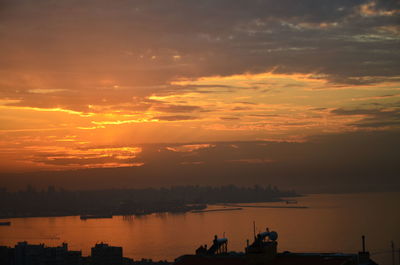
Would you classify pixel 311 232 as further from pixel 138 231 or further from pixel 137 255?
pixel 138 231

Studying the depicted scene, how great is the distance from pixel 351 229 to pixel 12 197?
282ft

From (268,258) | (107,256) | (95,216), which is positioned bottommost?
(107,256)

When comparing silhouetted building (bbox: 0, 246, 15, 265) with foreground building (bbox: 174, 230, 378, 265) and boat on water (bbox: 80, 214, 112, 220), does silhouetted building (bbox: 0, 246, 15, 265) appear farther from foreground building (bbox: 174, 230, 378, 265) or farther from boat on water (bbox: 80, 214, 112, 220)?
boat on water (bbox: 80, 214, 112, 220)

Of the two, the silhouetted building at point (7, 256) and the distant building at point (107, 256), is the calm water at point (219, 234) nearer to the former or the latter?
the distant building at point (107, 256)

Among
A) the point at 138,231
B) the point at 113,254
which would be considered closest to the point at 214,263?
the point at 113,254

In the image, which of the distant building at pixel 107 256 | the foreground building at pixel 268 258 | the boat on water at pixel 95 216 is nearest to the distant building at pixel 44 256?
the distant building at pixel 107 256

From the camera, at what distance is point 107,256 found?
33.0m

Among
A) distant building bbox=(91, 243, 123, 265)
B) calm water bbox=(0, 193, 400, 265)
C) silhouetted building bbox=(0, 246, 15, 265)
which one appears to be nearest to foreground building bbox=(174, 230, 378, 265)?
calm water bbox=(0, 193, 400, 265)

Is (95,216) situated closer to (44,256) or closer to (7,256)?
(7,256)

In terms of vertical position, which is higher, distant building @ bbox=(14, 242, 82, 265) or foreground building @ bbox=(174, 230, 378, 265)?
foreground building @ bbox=(174, 230, 378, 265)

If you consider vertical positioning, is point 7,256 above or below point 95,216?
below

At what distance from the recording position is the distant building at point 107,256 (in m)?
32.5

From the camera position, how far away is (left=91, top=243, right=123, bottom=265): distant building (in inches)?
1280

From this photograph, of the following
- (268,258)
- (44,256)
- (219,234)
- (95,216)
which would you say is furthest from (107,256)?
(95,216)
